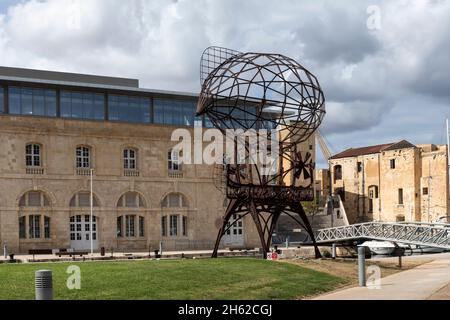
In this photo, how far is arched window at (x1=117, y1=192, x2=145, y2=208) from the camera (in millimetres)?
57406

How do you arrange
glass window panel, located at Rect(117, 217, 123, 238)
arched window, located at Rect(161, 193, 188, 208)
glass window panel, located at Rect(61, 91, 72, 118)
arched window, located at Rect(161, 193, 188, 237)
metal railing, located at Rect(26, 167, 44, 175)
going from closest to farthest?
metal railing, located at Rect(26, 167, 44, 175), glass window panel, located at Rect(61, 91, 72, 118), glass window panel, located at Rect(117, 217, 123, 238), arched window, located at Rect(161, 193, 188, 237), arched window, located at Rect(161, 193, 188, 208)

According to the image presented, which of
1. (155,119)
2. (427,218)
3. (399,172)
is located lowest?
(427,218)

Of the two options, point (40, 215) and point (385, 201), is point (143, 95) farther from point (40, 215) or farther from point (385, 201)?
point (385, 201)

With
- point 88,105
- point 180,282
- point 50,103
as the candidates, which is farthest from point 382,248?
point 180,282

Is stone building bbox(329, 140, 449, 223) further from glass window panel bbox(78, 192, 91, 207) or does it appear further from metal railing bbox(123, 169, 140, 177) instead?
glass window panel bbox(78, 192, 91, 207)

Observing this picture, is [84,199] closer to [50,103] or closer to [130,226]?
[130,226]

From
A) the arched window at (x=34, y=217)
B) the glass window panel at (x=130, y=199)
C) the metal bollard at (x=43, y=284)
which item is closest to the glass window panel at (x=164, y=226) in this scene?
the glass window panel at (x=130, y=199)

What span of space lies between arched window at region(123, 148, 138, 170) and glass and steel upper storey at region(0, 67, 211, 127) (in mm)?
2555

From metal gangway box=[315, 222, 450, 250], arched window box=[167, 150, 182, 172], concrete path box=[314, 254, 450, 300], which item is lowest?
metal gangway box=[315, 222, 450, 250]

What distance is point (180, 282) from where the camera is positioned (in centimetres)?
2027

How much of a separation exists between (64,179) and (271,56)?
82.5 ft

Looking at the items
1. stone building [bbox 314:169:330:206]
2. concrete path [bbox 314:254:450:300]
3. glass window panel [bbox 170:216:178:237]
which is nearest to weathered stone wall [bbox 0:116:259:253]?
glass window panel [bbox 170:216:178:237]

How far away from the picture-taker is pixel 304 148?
95.6 meters
